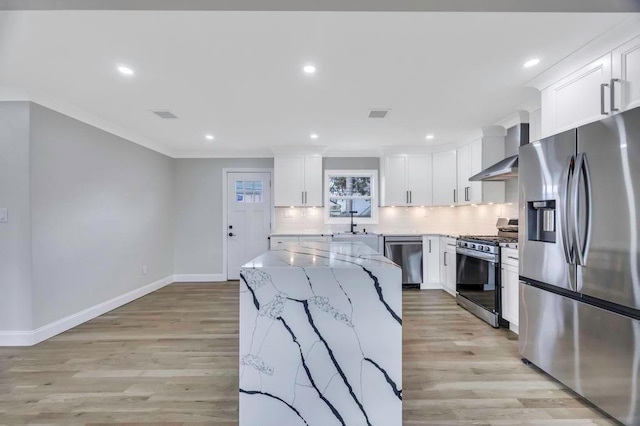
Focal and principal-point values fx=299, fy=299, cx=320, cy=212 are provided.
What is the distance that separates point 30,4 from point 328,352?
88.3 inches

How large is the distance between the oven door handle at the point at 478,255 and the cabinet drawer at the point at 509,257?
0.10 meters

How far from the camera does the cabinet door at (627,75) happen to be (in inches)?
74.3

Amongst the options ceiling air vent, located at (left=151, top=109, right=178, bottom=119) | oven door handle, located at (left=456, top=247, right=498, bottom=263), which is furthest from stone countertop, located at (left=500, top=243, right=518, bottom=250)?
ceiling air vent, located at (left=151, top=109, right=178, bottom=119)

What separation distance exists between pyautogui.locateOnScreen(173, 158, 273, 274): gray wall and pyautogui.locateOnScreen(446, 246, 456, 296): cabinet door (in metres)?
3.48

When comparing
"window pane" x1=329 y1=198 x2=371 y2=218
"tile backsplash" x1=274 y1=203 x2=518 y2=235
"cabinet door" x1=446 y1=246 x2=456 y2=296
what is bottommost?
"cabinet door" x1=446 y1=246 x2=456 y2=296

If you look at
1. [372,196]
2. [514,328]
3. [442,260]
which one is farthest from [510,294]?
[372,196]

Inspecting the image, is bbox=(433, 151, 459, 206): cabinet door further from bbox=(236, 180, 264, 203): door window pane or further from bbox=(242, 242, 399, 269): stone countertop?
bbox=(242, 242, 399, 269): stone countertop

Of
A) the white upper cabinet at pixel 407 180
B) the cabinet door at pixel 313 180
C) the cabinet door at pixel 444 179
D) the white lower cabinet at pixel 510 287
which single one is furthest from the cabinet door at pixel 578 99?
the cabinet door at pixel 313 180

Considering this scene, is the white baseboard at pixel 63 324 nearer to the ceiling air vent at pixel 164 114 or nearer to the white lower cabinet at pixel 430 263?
the ceiling air vent at pixel 164 114

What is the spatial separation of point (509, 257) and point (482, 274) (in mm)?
507

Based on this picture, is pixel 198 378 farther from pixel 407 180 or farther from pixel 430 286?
pixel 407 180

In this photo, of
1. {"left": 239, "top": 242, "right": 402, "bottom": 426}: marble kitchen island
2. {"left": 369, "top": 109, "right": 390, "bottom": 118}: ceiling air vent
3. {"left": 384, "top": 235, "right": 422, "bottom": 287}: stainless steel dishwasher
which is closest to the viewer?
{"left": 239, "top": 242, "right": 402, "bottom": 426}: marble kitchen island

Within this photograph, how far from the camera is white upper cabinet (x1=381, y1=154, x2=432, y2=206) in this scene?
A: 5336 millimetres

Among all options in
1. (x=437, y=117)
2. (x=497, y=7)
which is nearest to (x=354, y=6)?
(x=497, y=7)
